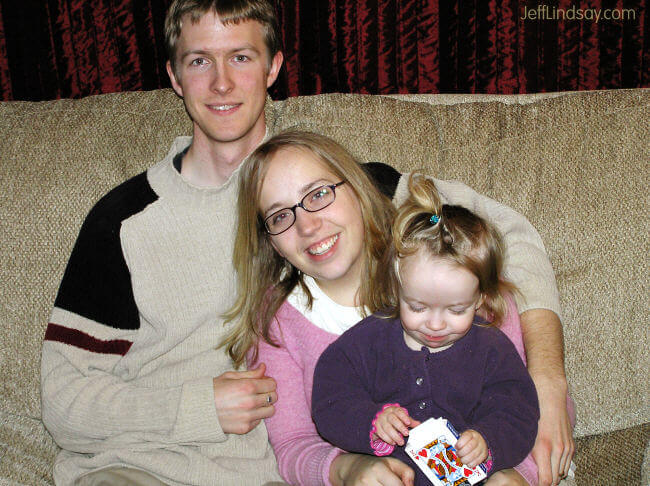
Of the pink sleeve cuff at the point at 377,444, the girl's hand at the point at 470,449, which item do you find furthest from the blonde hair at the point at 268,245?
the girl's hand at the point at 470,449

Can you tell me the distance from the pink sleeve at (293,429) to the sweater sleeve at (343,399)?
66mm

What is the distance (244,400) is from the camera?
59.4 inches

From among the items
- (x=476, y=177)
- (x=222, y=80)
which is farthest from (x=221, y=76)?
(x=476, y=177)

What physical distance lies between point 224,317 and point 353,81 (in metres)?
1.22

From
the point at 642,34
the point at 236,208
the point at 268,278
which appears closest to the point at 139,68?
the point at 236,208

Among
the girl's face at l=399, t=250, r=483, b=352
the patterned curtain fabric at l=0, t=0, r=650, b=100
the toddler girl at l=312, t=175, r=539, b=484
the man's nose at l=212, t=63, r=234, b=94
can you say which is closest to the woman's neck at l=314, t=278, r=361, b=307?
the toddler girl at l=312, t=175, r=539, b=484

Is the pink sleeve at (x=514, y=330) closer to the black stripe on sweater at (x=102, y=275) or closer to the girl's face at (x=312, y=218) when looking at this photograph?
the girl's face at (x=312, y=218)

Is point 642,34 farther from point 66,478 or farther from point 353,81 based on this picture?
point 66,478

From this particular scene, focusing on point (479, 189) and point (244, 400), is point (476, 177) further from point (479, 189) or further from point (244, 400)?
point (244, 400)

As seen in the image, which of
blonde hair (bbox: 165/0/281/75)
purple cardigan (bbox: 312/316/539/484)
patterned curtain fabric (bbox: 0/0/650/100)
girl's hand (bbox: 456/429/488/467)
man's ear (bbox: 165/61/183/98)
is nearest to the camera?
girl's hand (bbox: 456/429/488/467)

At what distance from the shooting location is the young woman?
4.71 feet

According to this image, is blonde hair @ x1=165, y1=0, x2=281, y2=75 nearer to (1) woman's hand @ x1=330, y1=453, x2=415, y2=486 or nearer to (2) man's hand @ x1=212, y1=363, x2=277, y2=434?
(2) man's hand @ x1=212, y1=363, x2=277, y2=434

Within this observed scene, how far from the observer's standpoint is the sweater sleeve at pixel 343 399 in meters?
1.32

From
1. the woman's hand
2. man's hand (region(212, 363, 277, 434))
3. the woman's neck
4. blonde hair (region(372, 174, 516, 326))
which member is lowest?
the woman's hand
